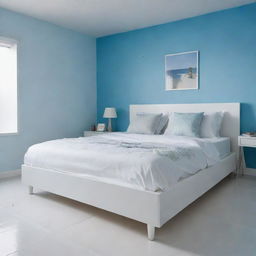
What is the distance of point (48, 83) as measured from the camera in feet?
14.2

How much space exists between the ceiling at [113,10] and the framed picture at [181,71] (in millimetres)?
629

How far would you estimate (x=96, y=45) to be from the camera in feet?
17.2

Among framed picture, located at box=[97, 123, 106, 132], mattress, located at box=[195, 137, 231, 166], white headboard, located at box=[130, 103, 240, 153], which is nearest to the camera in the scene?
mattress, located at box=[195, 137, 231, 166]

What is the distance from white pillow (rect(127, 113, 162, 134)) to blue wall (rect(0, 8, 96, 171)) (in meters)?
1.40

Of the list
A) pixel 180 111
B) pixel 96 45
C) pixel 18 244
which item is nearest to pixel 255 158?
pixel 180 111

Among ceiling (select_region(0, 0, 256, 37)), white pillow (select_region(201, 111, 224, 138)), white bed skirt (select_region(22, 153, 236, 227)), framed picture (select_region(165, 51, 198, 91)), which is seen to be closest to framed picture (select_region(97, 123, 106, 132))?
framed picture (select_region(165, 51, 198, 91))

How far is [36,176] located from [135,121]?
189cm

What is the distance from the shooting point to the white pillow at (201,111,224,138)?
3592 millimetres

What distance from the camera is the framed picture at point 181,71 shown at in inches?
159

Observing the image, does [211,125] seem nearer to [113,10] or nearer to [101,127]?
[101,127]

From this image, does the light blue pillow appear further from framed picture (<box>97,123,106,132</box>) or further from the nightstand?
framed picture (<box>97,123,106,132</box>)

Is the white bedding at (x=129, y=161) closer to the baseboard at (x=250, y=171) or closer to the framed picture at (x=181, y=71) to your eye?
the baseboard at (x=250, y=171)

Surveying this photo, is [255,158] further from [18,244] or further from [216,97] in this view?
[18,244]

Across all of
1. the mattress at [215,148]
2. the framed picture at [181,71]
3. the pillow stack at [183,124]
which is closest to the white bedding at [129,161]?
the mattress at [215,148]
